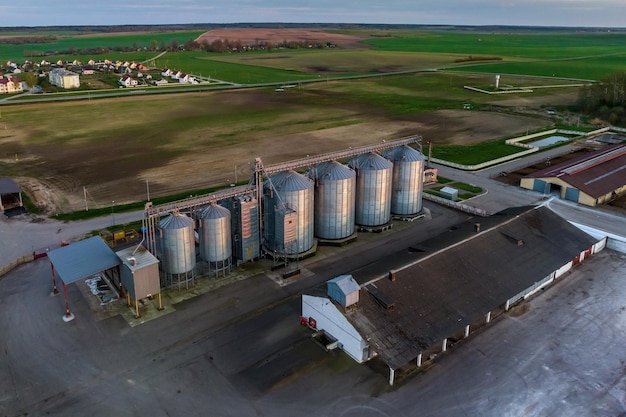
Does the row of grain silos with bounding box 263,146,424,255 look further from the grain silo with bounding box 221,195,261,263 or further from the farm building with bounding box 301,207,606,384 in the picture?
the farm building with bounding box 301,207,606,384

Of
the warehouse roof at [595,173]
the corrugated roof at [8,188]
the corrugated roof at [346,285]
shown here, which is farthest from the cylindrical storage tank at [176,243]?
the warehouse roof at [595,173]

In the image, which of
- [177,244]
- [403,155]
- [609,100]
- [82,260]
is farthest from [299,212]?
[609,100]

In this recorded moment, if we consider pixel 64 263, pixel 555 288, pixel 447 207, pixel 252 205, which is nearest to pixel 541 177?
pixel 447 207

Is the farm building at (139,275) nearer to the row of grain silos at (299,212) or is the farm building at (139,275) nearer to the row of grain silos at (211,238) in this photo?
the row of grain silos at (211,238)

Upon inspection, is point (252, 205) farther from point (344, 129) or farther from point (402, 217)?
point (344, 129)

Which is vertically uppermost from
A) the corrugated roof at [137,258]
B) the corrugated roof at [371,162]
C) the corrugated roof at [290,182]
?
the corrugated roof at [371,162]
